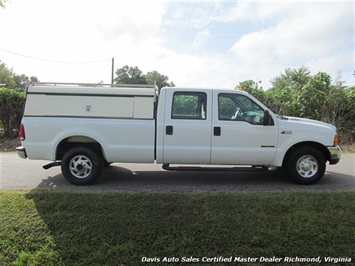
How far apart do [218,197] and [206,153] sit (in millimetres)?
1126

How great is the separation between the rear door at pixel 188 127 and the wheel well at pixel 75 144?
1.44 metres

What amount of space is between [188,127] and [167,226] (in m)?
2.23

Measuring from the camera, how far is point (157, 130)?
5430 millimetres

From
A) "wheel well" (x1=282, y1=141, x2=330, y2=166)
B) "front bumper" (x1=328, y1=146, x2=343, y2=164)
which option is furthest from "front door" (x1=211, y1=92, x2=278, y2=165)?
"front bumper" (x1=328, y1=146, x2=343, y2=164)

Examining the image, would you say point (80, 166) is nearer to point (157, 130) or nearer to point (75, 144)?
point (75, 144)

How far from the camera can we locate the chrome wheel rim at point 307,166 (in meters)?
5.61

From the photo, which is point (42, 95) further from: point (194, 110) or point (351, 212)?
point (351, 212)

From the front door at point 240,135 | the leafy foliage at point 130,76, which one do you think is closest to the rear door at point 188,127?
the front door at point 240,135

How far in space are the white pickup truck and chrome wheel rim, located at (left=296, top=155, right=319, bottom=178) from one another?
29 mm

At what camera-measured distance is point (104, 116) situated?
5.48 m

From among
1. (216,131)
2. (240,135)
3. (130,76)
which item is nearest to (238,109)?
(240,135)

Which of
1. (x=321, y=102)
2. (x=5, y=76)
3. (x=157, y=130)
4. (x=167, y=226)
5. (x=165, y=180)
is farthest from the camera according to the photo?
(x=5, y=76)

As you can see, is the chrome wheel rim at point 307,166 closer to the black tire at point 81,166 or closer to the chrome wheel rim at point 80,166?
the black tire at point 81,166

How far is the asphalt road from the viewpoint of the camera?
17.9 ft
